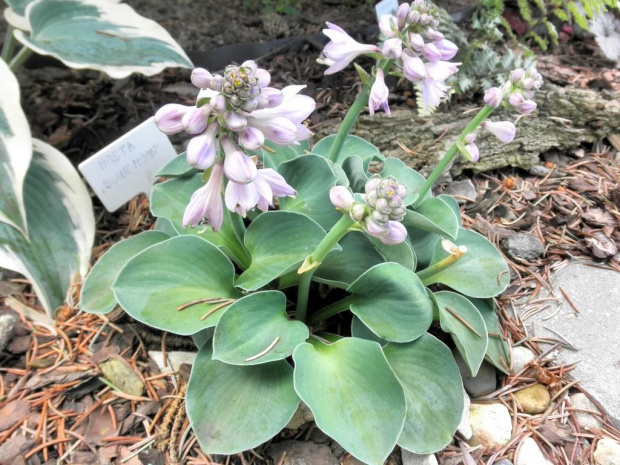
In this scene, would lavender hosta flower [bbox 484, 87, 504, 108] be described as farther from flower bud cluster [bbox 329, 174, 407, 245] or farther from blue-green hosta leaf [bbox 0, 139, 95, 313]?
blue-green hosta leaf [bbox 0, 139, 95, 313]

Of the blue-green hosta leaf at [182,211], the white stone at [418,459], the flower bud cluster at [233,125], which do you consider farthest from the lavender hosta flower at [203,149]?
the white stone at [418,459]

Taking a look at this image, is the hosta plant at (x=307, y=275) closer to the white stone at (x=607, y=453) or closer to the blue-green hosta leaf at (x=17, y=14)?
the white stone at (x=607, y=453)

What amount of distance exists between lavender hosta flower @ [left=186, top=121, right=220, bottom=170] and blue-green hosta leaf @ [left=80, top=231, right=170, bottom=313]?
27.9 inches

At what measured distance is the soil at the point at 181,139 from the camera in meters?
1.76

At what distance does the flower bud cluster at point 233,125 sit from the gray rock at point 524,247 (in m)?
1.31

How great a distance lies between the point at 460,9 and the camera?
3.62m

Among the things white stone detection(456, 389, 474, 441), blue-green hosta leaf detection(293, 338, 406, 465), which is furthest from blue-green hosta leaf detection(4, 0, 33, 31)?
white stone detection(456, 389, 474, 441)

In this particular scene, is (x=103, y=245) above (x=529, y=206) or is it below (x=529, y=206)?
below

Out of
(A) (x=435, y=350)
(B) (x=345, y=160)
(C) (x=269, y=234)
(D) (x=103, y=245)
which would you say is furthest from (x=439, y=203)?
(D) (x=103, y=245)

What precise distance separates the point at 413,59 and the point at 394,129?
119 centimetres

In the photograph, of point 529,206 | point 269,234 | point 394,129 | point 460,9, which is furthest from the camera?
point 460,9

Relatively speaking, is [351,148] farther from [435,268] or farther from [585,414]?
[585,414]

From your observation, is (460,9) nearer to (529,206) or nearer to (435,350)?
(529,206)

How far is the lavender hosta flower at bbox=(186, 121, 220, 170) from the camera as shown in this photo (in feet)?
3.94
